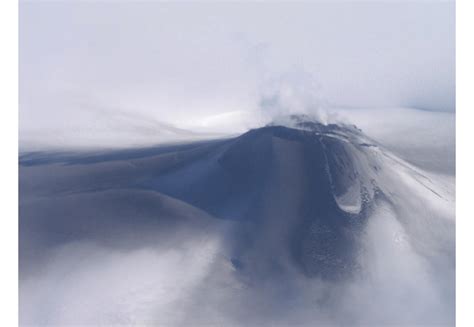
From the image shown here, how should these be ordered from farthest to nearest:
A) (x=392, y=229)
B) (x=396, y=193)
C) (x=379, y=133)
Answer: (x=379, y=133) → (x=396, y=193) → (x=392, y=229)

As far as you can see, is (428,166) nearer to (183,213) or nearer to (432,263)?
(432,263)

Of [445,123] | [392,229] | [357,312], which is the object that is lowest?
[357,312]

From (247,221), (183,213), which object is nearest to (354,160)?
(247,221)

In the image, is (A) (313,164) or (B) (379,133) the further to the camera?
(B) (379,133)

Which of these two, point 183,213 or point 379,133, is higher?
point 379,133

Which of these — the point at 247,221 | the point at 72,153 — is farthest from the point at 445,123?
the point at 72,153

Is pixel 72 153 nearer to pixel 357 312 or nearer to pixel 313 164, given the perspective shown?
pixel 313 164

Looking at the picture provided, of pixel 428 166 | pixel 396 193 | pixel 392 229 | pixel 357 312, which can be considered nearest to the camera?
pixel 357 312

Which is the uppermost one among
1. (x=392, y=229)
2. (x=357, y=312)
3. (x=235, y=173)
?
(x=235, y=173)

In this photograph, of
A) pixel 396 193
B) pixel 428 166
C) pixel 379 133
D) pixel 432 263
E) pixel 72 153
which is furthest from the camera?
pixel 379 133
